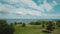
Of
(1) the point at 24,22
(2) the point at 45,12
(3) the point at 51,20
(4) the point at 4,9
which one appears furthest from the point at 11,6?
(3) the point at 51,20

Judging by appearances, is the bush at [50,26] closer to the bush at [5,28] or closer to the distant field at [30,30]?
the distant field at [30,30]

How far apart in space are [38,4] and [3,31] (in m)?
0.70

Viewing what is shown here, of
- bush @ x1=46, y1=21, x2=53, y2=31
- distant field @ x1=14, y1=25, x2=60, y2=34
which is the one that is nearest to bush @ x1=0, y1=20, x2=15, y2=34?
distant field @ x1=14, y1=25, x2=60, y2=34

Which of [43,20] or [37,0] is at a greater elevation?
[37,0]

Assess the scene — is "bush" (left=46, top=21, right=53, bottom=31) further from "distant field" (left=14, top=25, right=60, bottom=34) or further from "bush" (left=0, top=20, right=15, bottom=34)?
"bush" (left=0, top=20, right=15, bottom=34)

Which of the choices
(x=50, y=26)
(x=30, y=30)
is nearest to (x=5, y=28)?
(x=30, y=30)

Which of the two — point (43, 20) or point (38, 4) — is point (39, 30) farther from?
point (38, 4)

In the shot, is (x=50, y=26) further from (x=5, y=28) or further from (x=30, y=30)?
(x=5, y=28)

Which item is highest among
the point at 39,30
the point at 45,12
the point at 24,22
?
the point at 45,12

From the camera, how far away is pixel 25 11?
2.09 m

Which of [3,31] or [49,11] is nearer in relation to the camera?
[3,31]

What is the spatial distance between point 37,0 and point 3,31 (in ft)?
2.39

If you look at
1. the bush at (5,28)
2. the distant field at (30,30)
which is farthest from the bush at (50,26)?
the bush at (5,28)

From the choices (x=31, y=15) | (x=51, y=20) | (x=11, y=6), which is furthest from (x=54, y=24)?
(x=11, y=6)
